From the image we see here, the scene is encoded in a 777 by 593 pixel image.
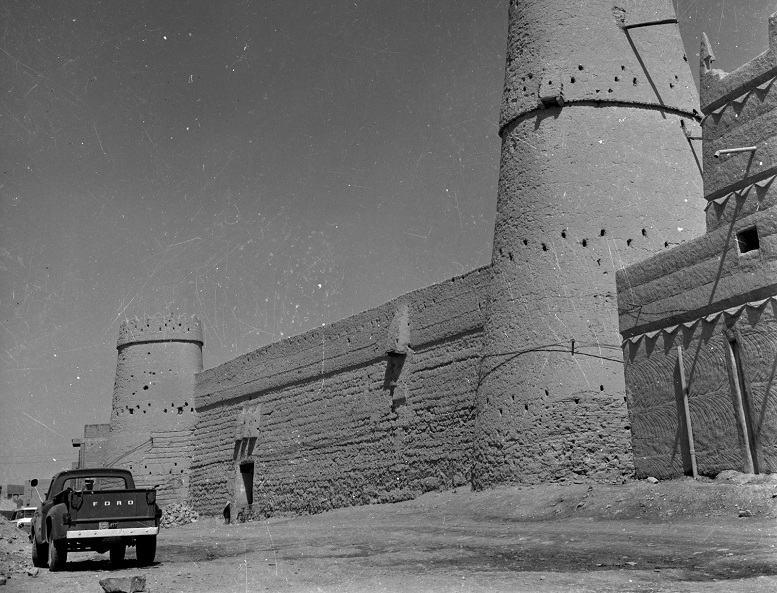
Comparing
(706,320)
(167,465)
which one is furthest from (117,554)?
(167,465)

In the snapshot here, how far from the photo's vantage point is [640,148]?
48.7 feet

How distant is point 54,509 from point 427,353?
32.1 feet

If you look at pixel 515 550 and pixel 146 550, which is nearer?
pixel 515 550

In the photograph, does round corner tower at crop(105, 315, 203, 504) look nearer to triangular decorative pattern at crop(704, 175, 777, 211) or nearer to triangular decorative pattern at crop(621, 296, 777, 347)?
triangular decorative pattern at crop(621, 296, 777, 347)

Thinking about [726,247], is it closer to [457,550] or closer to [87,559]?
[457,550]

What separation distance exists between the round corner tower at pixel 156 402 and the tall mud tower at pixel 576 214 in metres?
14.9

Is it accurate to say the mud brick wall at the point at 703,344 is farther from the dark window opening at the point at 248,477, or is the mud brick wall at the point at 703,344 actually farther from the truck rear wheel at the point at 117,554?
the dark window opening at the point at 248,477

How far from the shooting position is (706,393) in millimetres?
11414

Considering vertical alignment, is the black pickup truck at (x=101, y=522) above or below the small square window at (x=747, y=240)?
below

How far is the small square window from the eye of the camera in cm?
1102

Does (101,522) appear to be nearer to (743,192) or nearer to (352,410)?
(743,192)

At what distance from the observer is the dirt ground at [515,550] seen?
23.0 ft

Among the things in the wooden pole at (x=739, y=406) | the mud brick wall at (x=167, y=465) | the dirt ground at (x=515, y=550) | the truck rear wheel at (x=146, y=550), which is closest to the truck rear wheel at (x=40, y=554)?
the dirt ground at (x=515, y=550)

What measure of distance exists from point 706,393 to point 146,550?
664cm
